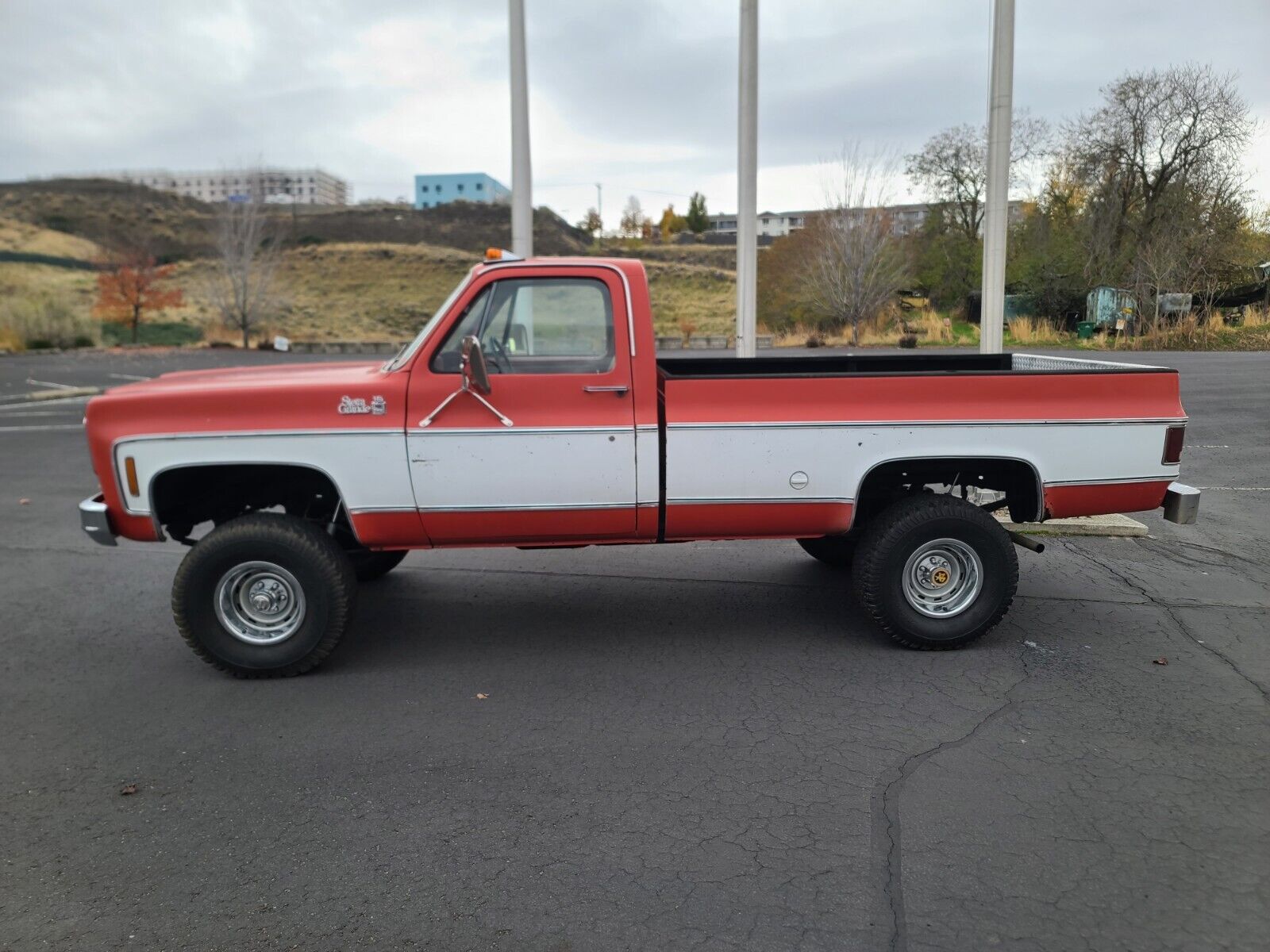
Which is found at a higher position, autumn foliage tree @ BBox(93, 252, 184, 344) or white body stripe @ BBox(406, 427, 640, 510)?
autumn foliage tree @ BBox(93, 252, 184, 344)

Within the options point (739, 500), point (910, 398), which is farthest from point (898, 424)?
point (739, 500)

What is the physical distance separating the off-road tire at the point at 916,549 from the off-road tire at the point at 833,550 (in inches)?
50.5

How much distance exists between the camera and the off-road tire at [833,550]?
6656mm

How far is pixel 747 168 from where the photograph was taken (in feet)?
32.2

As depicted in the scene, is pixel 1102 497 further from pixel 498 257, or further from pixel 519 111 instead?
pixel 519 111

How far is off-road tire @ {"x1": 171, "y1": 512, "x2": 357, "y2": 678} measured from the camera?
497 cm

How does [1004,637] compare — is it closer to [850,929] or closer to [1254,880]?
[1254,880]

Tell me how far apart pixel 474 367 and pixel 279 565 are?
148 centimetres

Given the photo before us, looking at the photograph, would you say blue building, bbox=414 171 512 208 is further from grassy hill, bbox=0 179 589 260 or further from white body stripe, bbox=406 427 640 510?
white body stripe, bbox=406 427 640 510

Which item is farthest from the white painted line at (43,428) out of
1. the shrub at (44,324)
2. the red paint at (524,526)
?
the shrub at (44,324)

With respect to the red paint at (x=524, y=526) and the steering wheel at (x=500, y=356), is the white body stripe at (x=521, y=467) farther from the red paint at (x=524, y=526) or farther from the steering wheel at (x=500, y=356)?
the steering wheel at (x=500, y=356)

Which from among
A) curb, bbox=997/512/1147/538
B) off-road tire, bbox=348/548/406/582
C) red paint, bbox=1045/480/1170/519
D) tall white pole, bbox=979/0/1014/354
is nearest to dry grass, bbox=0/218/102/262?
off-road tire, bbox=348/548/406/582

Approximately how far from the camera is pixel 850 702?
461cm

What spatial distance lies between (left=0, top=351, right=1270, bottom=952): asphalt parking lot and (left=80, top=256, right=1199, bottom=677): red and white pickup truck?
48 cm
